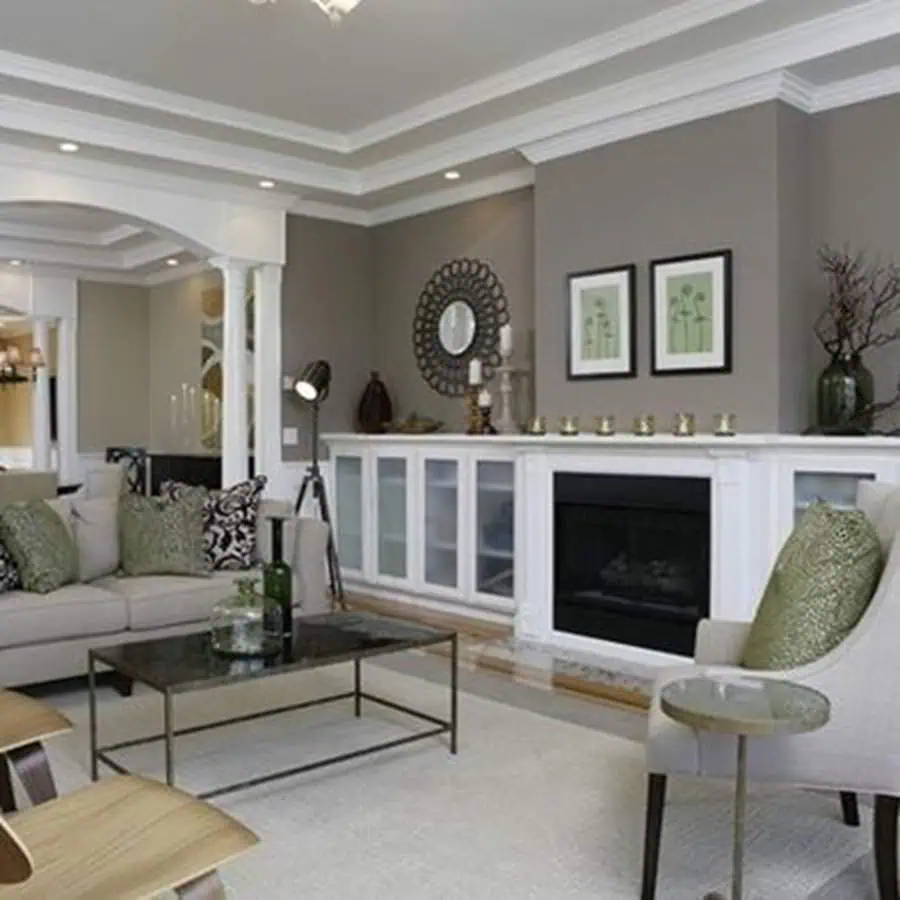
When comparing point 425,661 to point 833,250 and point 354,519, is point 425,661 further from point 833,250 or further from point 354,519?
point 833,250

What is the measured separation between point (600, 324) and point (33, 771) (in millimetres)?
3685

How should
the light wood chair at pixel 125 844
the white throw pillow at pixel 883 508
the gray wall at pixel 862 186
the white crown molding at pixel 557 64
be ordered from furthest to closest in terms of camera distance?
the gray wall at pixel 862 186 → the white crown molding at pixel 557 64 → the white throw pillow at pixel 883 508 → the light wood chair at pixel 125 844

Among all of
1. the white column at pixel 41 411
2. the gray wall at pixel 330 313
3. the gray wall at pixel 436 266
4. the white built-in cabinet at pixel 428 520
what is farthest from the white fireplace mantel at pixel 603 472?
the white column at pixel 41 411

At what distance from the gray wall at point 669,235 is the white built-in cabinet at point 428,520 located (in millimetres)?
728

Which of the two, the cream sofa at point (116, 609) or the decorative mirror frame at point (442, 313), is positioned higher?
the decorative mirror frame at point (442, 313)

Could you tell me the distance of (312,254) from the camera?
687 cm

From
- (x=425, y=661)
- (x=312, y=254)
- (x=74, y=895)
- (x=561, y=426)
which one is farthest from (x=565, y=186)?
(x=74, y=895)

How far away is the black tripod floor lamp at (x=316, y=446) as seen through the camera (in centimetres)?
643

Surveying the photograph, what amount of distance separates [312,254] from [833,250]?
144 inches

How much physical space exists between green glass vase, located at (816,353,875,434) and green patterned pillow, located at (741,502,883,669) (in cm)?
195

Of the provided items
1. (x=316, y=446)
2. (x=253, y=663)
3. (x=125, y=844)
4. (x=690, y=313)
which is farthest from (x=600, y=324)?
(x=125, y=844)

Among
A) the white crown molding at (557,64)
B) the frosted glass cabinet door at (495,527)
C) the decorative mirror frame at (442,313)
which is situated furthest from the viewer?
the decorative mirror frame at (442,313)

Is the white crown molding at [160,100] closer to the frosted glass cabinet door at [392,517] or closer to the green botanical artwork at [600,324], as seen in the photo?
the green botanical artwork at [600,324]

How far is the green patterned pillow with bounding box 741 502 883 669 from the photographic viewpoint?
7.89ft
